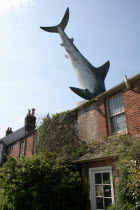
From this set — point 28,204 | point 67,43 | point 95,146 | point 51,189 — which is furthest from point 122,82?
point 67,43

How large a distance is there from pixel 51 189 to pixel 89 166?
166 cm

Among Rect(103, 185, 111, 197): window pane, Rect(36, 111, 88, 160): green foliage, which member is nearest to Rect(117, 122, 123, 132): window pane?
Rect(36, 111, 88, 160): green foliage

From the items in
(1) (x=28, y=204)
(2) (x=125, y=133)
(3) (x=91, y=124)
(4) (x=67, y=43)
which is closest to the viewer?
(1) (x=28, y=204)

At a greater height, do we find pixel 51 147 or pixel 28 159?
pixel 51 147

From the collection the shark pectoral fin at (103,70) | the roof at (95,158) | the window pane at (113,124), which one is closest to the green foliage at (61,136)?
the roof at (95,158)

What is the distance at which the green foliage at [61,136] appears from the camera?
9.51m

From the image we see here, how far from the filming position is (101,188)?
710 centimetres

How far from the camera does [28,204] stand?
7.07 metres

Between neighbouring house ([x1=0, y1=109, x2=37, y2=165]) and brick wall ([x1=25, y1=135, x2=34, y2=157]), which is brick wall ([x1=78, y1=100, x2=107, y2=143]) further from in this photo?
brick wall ([x1=25, y1=135, x2=34, y2=157])

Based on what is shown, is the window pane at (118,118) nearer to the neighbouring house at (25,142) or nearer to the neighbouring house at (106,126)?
the neighbouring house at (106,126)

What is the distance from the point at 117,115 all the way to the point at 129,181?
356 centimetres

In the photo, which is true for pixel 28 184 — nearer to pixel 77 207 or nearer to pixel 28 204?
pixel 28 204

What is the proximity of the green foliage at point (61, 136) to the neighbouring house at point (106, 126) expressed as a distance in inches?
22.7

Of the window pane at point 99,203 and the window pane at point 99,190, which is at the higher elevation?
the window pane at point 99,190
